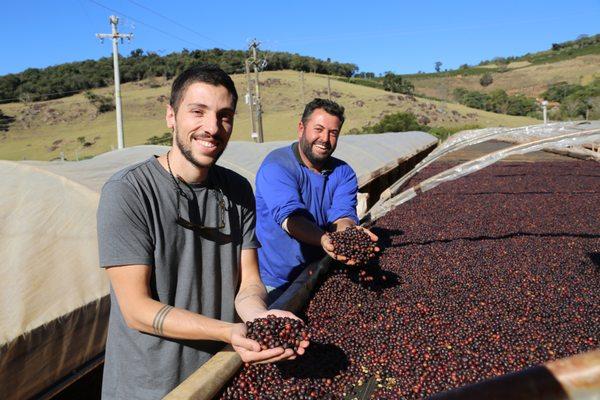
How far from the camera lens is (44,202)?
3615mm

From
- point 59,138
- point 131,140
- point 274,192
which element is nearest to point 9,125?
point 59,138

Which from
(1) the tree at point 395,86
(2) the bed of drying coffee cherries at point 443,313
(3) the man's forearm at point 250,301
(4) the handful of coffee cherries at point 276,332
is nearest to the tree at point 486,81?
(1) the tree at point 395,86

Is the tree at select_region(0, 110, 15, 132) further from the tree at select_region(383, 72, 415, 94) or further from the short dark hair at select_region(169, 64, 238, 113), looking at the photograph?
the short dark hair at select_region(169, 64, 238, 113)

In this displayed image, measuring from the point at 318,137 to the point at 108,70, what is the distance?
3098 inches

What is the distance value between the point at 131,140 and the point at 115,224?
146 ft

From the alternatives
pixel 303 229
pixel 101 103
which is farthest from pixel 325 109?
pixel 101 103

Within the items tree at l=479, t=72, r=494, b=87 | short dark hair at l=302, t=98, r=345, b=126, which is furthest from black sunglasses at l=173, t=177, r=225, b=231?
tree at l=479, t=72, r=494, b=87

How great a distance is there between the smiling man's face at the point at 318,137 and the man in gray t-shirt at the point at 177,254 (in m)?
1.39

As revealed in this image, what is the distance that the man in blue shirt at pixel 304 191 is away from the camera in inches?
122

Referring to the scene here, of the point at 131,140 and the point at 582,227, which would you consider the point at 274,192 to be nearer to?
the point at 582,227

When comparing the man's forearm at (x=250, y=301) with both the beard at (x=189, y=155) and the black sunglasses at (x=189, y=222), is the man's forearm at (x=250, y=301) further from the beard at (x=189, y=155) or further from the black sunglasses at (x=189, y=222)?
the beard at (x=189, y=155)

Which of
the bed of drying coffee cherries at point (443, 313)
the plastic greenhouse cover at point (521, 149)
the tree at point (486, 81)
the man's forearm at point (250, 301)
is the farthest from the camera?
the tree at point (486, 81)

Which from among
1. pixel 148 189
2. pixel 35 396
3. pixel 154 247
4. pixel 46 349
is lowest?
pixel 35 396

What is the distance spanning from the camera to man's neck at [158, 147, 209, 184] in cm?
171
